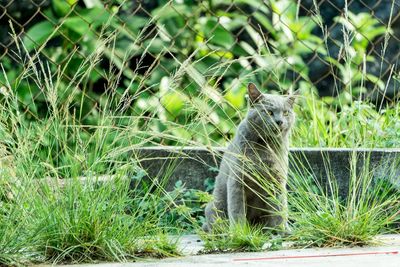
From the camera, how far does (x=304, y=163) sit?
206 inches

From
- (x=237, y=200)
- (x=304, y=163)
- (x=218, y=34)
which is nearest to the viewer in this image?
(x=237, y=200)

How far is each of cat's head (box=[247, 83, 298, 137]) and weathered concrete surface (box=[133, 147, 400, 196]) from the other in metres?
0.18

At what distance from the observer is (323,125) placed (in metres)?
5.64

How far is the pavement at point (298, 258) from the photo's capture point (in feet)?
11.5

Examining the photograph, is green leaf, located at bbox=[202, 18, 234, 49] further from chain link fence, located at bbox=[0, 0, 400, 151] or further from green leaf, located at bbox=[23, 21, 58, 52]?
green leaf, located at bbox=[23, 21, 58, 52]

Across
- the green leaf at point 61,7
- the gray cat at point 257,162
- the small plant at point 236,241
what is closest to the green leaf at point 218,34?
the green leaf at point 61,7

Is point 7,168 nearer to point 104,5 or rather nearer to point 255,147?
point 255,147

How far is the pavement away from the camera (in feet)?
11.5

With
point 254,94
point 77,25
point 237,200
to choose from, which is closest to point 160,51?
point 77,25

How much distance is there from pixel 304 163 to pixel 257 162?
0.43 m

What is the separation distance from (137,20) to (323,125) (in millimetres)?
1216

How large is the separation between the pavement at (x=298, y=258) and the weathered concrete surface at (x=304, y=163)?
0.95m

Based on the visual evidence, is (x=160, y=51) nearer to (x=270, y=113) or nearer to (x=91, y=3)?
(x=91, y=3)

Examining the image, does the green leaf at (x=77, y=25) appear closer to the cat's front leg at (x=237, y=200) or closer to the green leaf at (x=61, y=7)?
the green leaf at (x=61, y=7)
